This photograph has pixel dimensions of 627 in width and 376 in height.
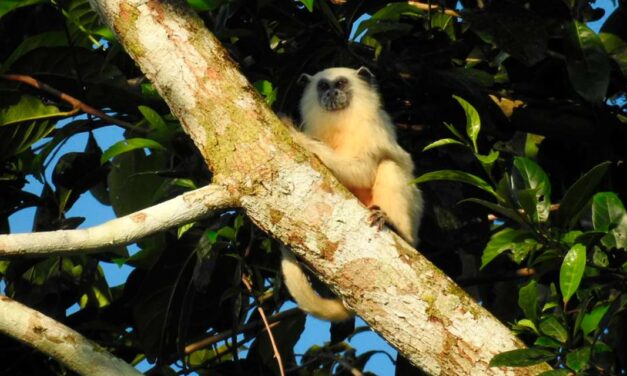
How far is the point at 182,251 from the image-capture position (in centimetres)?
478

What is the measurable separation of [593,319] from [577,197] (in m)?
0.41

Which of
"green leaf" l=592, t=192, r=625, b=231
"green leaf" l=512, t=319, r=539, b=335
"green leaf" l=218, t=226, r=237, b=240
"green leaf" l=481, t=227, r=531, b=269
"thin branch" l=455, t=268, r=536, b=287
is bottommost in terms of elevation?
"thin branch" l=455, t=268, r=536, b=287

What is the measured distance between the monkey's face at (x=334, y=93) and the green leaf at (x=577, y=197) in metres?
2.07

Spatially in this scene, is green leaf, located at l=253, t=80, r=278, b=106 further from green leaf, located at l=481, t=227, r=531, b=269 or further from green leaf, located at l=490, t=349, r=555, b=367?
green leaf, located at l=490, t=349, r=555, b=367

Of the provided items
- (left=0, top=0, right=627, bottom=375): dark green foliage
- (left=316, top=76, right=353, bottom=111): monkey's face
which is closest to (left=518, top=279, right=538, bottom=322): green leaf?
(left=0, top=0, right=627, bottom=375): dark green foliage

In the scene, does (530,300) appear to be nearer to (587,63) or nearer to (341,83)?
(587,63)

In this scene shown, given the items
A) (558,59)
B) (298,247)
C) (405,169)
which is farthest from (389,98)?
(298,247)

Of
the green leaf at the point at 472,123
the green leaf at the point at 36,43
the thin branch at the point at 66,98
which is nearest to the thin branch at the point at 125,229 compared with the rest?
the green leaf at the point at 472,123

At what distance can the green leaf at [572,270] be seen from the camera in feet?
10.4

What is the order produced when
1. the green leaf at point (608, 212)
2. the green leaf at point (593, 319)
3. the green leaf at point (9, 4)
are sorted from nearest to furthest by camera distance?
the green leaf at point (593, 319), the green leaf at point (608, 212), the green leaf at point (9, 4)

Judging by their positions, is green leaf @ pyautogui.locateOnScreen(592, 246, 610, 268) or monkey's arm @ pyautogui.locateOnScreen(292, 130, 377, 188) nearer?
green leaf @ pyautogui.locateOnScreen(592, 246, 610, 268)

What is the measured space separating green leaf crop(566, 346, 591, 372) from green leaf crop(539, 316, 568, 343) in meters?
→ 0.21

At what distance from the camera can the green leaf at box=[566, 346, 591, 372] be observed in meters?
3.03

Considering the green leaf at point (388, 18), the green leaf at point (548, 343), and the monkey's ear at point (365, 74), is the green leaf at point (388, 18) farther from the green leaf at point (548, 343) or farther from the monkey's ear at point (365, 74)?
the green leaf at point (548, 343)
